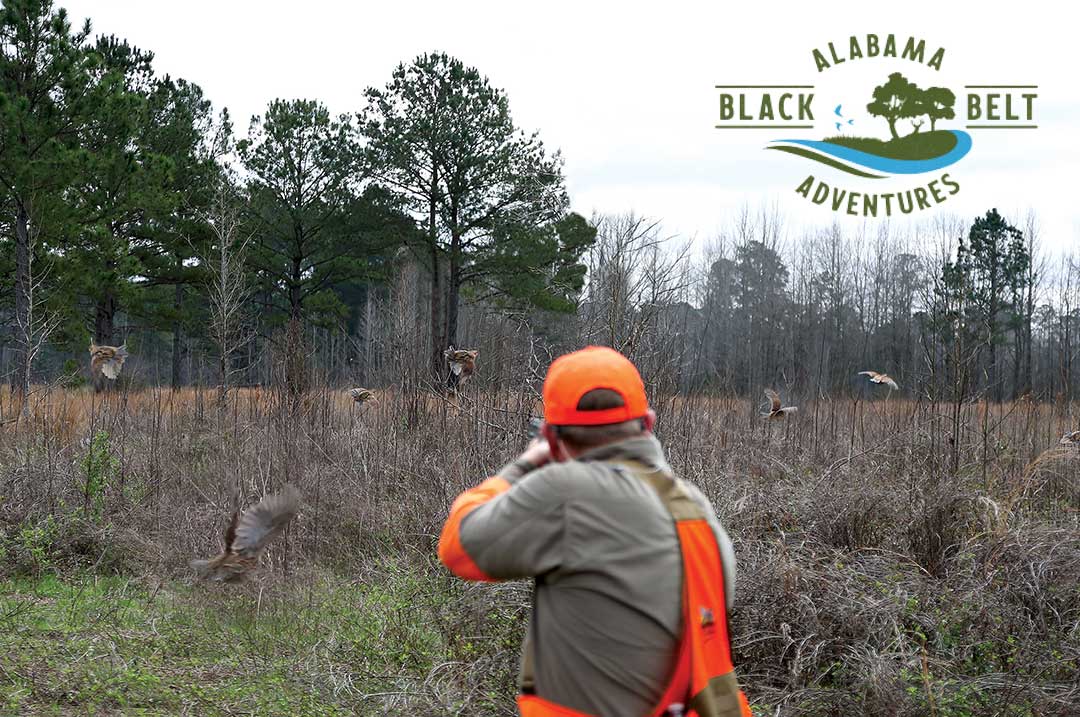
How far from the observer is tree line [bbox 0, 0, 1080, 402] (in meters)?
18.7

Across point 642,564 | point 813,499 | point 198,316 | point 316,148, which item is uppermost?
point 316,148

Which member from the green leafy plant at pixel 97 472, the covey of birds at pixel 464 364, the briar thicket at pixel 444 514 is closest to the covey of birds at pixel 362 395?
the briar thicket at pixel 444 514

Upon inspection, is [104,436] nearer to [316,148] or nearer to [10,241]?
[10,241]

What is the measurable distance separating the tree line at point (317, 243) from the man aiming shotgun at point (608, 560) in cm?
780

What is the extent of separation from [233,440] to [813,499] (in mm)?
6177

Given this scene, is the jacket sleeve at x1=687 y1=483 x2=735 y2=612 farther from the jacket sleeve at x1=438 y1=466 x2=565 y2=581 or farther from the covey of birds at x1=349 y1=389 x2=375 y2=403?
the covey of birds at x1=349 y1=389 x2=375 y2=403

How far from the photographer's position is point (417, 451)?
371 inches

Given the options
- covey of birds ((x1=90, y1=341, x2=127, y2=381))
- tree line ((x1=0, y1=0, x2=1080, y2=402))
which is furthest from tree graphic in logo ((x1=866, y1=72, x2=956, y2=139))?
covey of birds ((x1=90, y1=341, x2=127, y2=381))

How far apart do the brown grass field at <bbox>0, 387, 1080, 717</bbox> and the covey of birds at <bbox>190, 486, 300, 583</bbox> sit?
66 cm

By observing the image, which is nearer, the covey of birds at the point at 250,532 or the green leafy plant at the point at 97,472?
the covey of birds at the point at 250,532

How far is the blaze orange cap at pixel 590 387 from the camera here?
7.75 feet

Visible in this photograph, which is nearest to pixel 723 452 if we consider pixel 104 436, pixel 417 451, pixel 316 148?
pixel 417 451

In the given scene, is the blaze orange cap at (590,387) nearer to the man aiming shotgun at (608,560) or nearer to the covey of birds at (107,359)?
the man aiming shotgun at (608,560)

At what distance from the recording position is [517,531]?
2287mm
